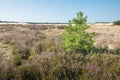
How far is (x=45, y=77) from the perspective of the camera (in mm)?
5715

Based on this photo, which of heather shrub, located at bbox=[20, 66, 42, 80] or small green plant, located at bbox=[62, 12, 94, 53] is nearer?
heather shrub, located at bbox=[20, 66, 42, 80]

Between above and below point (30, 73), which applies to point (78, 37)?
above

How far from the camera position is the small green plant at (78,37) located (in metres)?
9.27

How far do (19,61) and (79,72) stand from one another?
252cm

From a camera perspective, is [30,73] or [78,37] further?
[78,37]

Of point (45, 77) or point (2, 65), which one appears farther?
point (2, 65)

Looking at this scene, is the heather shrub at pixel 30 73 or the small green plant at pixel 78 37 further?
the small green plant at pixel 78 37

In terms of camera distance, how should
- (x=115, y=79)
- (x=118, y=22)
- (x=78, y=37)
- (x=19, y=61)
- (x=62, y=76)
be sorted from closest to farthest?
(x=115, y=79), (x=62, y=76), (x=19, y=61), (x=78, y=37), (x=118, y=22)

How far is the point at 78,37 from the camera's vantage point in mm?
9242

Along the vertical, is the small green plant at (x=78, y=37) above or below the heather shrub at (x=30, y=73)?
above

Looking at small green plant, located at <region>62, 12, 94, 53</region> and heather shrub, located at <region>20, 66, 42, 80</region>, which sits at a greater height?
small green plant, located at <region>62, 12, 94, 53</region>

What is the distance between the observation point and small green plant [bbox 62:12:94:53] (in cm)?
927

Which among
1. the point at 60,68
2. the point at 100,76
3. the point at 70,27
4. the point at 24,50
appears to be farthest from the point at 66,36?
the point at 100,76

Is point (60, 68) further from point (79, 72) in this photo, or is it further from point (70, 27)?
point (70, 27)
